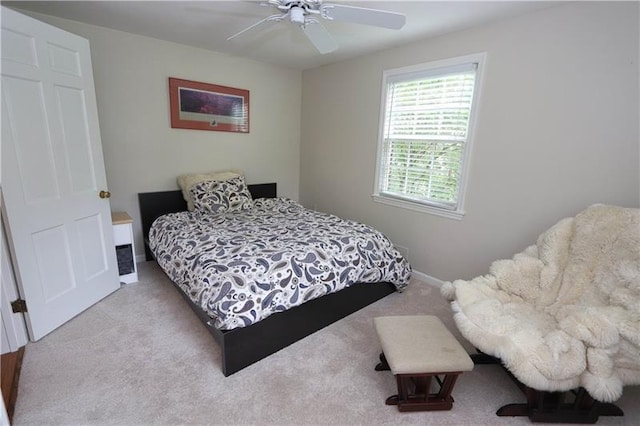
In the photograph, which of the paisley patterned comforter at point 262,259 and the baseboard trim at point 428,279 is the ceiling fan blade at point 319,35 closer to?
the paisley patterned comforter at point 262,259

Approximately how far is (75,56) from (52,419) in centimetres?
234

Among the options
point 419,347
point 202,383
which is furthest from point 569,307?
point 202,383

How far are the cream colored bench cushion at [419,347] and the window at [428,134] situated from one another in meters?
1.40

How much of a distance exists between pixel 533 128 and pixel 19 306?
150 inches

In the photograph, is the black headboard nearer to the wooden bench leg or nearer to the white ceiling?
the white ceiling

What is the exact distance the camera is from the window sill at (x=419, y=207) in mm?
2781

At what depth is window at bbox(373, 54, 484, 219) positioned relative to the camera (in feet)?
8.56

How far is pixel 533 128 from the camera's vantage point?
2242 millimetres

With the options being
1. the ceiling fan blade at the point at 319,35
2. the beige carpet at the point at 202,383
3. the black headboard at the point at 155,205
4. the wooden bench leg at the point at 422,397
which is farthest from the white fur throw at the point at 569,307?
the black headboard at the point at 155,205

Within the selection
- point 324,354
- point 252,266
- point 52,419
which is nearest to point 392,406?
point 324,354

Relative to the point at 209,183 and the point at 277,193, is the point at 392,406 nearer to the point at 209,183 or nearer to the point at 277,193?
the point at 209,183

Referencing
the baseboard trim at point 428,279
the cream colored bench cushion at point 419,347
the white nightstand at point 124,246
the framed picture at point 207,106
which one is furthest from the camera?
the framed picture at point 207,106

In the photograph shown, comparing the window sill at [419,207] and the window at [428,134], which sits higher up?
the window at [428,134]

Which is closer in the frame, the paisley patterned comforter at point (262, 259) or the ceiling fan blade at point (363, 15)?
the ceiling fan blade at point (363, 15)
